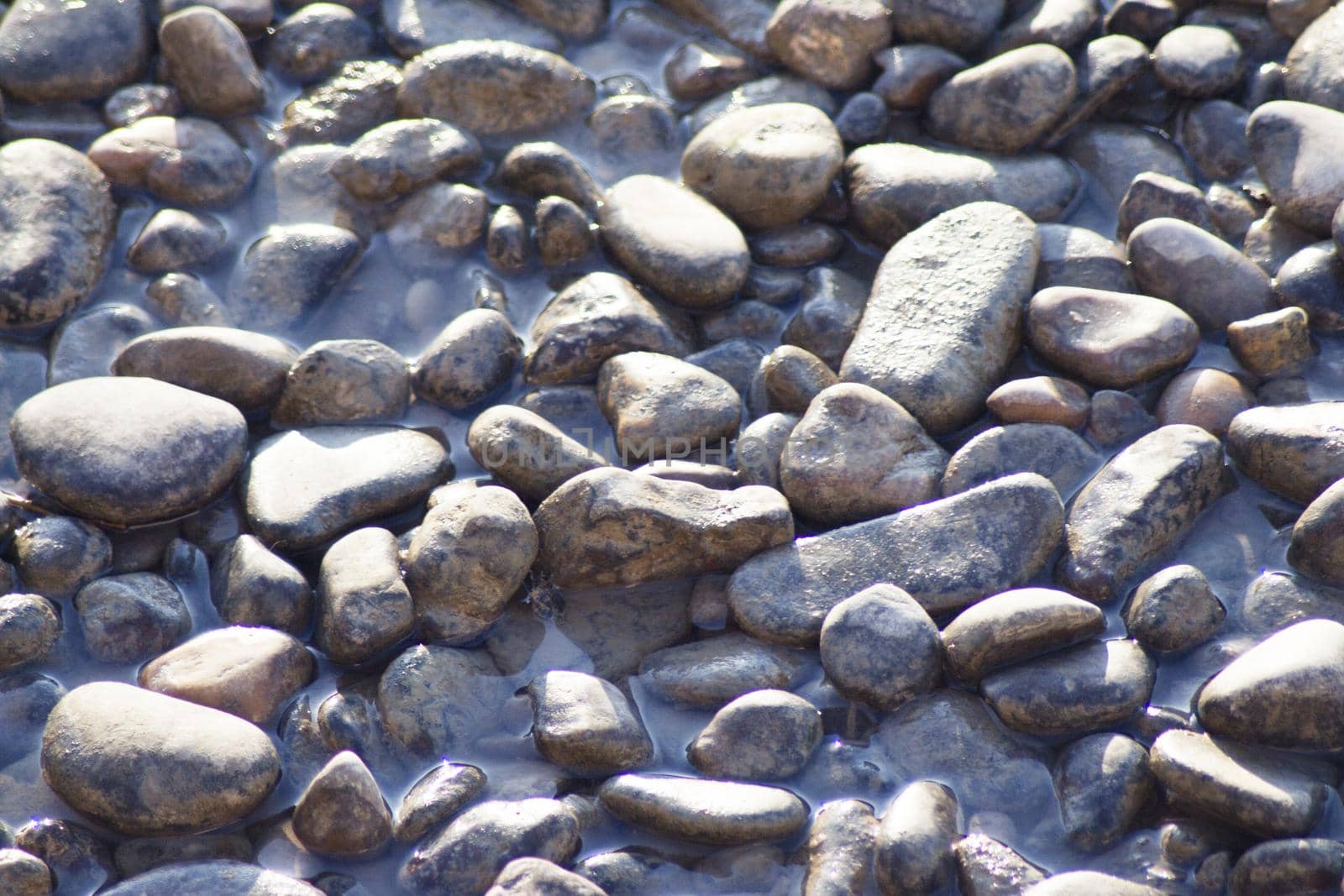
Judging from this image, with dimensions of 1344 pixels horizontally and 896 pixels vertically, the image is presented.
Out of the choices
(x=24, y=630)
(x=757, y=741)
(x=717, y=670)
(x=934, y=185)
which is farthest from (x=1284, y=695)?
(x=24, y=630)

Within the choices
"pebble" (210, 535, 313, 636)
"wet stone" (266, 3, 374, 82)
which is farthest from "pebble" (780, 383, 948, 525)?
"wet stone" (266, 3, 374, 82)

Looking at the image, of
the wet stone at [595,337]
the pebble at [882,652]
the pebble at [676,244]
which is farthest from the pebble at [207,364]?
the pebble at [882,652]

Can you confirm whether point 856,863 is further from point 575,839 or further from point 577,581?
point 577,581

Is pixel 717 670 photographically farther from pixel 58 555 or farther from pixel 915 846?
pixel 58 555

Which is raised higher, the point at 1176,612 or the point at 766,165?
the point at 766,165

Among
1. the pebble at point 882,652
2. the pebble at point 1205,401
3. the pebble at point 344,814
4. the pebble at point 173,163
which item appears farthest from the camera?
the pebble at point 173,163

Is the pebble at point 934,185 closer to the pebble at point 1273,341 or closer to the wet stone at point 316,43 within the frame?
the pebble at point 1273,341
